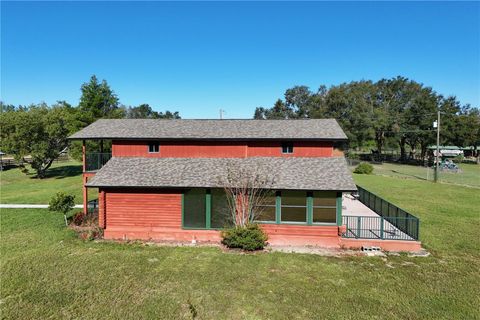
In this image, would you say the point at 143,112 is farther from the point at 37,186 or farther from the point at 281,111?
the point at 37,186

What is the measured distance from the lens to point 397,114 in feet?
211

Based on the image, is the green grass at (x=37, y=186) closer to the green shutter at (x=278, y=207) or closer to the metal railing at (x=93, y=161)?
the metal railing at (x=93, y=161)

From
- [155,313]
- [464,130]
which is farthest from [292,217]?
[464,130]

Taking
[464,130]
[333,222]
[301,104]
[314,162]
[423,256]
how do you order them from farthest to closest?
[301,104] → [464,130] → [314,162] → [333,222] → [423,256]

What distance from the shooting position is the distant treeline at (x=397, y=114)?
56.3 metres

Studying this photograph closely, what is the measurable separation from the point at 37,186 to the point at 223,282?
32.7 meters

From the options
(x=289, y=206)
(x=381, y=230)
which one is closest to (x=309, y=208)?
(x=289, y=206)

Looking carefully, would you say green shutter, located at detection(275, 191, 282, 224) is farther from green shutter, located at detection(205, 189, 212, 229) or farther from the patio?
green shutter, located at detection(205, 189, 212, 229)

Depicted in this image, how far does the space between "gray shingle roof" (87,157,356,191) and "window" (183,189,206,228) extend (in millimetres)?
Result: 631

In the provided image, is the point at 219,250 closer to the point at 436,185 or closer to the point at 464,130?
the point at 436,185

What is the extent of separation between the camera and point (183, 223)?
14805 millimetres

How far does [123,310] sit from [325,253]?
8.46 m

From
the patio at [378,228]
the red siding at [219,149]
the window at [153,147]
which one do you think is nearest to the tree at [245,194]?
the red siding at [219,149]

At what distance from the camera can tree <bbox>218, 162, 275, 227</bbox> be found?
46.1ft
